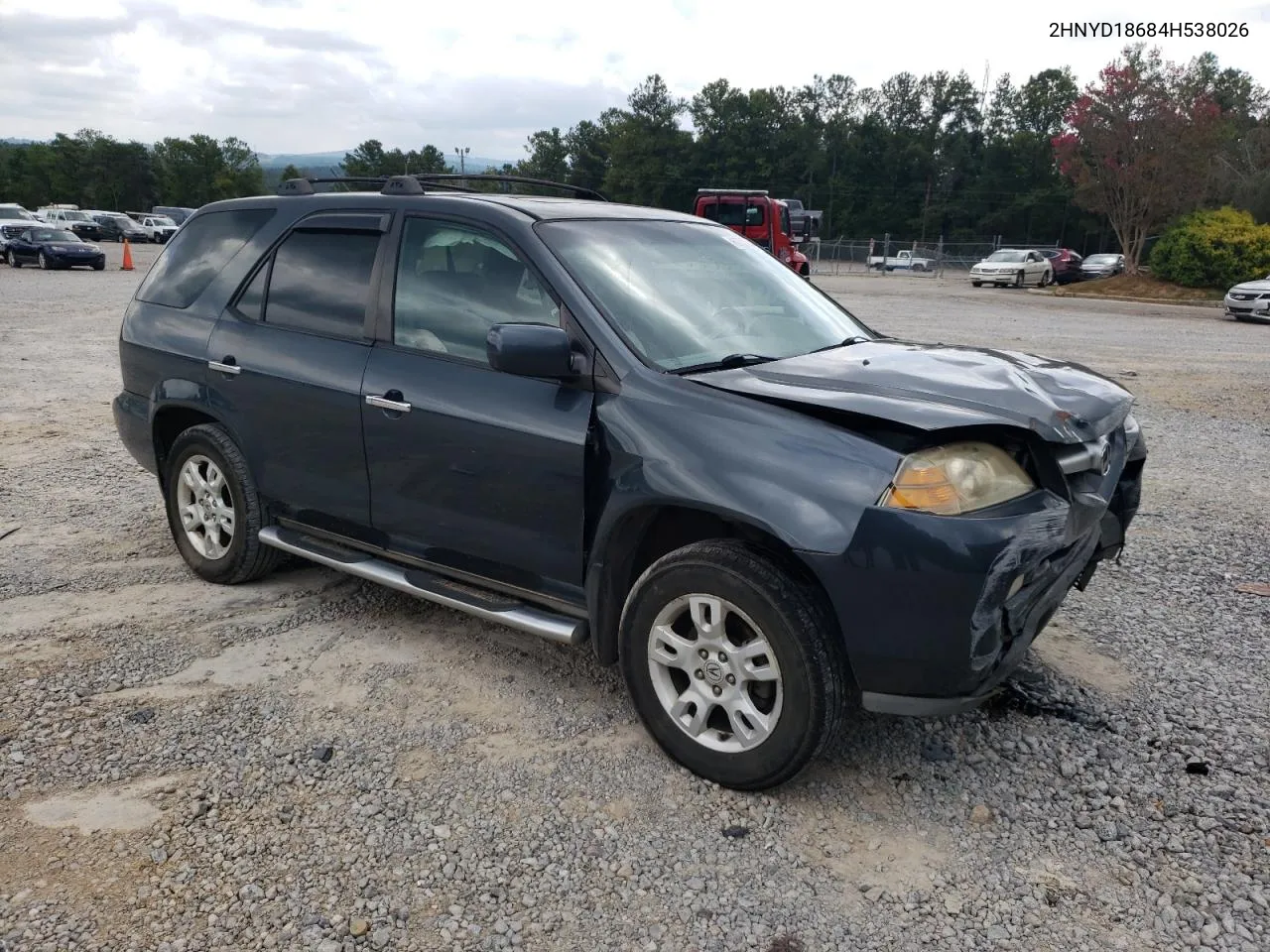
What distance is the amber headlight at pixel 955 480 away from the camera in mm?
2781

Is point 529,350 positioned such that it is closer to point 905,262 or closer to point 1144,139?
point 1144,139

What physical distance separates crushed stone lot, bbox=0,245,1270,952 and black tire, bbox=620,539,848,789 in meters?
0.13

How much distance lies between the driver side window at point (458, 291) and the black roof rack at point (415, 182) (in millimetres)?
297

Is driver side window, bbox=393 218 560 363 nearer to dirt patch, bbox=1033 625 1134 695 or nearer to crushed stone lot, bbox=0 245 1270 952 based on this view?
crushed stone lot, bbox=0 245 1270 952

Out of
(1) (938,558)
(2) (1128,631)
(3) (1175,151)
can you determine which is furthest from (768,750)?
(3) (1175,151)

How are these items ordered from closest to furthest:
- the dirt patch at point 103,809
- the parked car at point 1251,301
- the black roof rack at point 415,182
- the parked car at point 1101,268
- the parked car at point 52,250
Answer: the dirt patch at point 103,809
the black roof rack at point 415,182
the parked car at point 1251,301
the parked car at point 52,250
the parked car at point 1101,268

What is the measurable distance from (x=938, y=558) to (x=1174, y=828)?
116 cm

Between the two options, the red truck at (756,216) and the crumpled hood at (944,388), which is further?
the red truck at (756,216)

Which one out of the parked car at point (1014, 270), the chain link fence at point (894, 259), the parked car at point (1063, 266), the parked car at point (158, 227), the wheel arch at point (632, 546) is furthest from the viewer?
the parked car at point (158, 227)

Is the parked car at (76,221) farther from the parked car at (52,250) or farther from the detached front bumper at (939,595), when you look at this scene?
the detached front bumper at (939,595)

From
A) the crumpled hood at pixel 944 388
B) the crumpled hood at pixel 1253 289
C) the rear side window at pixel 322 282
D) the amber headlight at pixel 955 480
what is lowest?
the crumpled hood at pixel 1253 289

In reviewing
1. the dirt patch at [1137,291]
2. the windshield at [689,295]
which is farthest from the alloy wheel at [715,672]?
the dirt patch at [1137,291]

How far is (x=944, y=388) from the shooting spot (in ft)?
10.3

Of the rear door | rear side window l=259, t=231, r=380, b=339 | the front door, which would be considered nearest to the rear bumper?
the rear door
